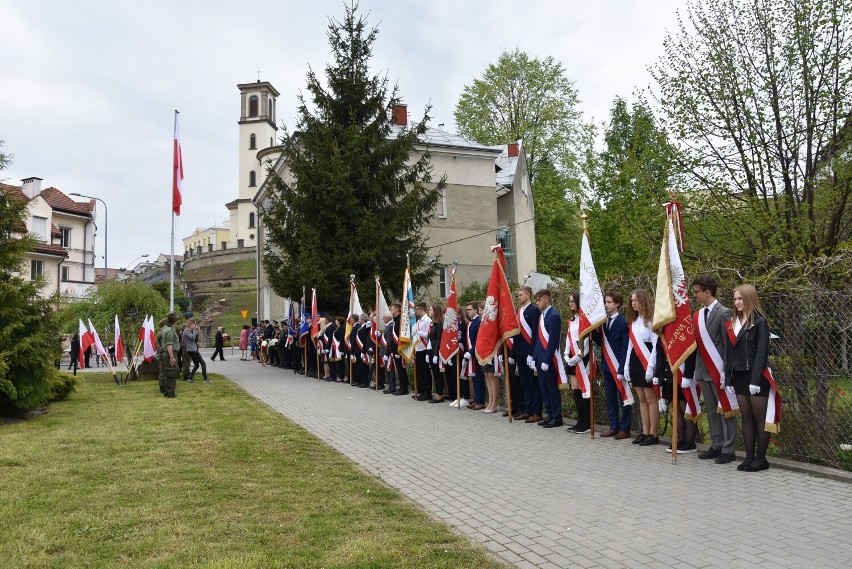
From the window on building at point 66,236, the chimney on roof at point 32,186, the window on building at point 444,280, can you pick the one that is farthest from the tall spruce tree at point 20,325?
the window on building at point 66,236

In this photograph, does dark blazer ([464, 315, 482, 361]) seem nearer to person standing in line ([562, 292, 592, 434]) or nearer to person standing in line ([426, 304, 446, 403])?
person standing in line ([426, 304, 446, 403])

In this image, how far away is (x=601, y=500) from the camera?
6.70 m

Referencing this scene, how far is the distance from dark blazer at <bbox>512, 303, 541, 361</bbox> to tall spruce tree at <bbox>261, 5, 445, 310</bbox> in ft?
43.1

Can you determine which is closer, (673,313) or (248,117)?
(673,313)

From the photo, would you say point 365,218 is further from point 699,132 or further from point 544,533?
point 544,533

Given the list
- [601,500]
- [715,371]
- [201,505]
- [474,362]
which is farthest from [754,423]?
[474,362]

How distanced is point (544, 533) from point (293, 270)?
20361 mm

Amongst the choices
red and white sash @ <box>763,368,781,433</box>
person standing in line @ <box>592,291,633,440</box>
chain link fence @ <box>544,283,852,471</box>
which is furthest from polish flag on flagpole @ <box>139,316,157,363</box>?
red and white sash @ <box>763,368,781,433</box>

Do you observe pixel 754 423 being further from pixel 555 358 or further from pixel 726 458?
pixel 555 358

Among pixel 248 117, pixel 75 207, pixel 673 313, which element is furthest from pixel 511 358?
pixel 248 117

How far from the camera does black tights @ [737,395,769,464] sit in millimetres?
7645

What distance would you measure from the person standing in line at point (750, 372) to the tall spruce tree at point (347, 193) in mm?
17887

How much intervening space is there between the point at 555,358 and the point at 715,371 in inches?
127

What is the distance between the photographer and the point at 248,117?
10269cm
